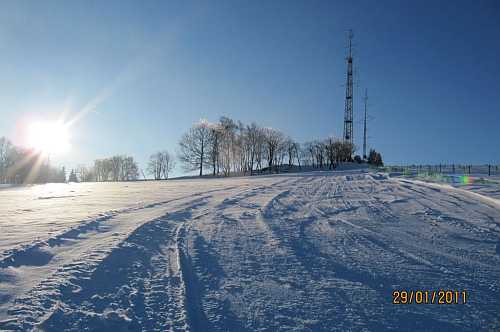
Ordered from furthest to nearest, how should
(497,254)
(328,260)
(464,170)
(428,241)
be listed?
1. (464,170)
2. (428,241)
3. (497,254)
4. (328,260)

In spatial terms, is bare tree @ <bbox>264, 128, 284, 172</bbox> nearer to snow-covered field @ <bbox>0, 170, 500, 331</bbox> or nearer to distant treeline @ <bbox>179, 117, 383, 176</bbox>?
distant treeline @ <bbox>179, 117, 383, 176</bbox>

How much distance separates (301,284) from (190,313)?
4.30ft

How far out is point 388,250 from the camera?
4641 mm

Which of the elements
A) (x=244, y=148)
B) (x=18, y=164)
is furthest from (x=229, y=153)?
(x=18, y=164)

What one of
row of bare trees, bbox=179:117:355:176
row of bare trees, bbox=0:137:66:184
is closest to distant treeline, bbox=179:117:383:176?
row of bare trees, bbox=179:117:355:176

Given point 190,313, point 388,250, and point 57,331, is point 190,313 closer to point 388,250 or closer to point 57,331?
point 57,331

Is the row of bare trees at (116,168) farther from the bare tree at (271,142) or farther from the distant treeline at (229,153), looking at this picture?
the bare tree at (271,142)

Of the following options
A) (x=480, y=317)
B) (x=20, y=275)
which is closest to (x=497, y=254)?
(x=480, y=317)
